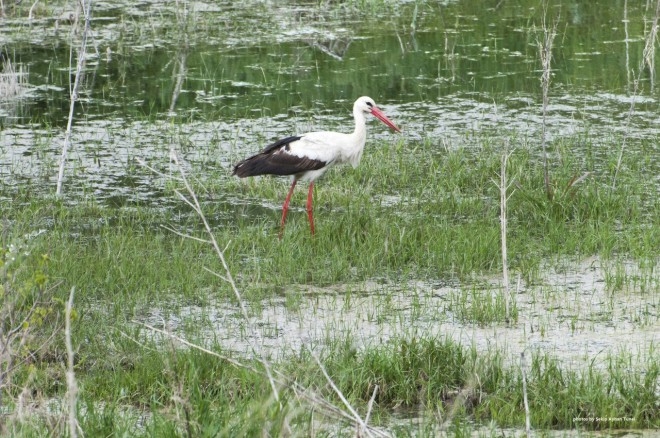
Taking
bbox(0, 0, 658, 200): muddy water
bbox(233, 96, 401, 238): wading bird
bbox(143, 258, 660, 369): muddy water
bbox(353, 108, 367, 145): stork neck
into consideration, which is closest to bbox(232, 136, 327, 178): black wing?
bbox(233, 96, 401, 238): wading bird

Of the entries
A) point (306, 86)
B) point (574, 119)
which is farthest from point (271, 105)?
point (574, 119)

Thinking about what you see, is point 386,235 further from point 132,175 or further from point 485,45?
point 485,45

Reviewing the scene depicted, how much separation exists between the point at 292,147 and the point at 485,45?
6112 millimetres

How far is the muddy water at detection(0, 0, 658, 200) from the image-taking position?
9.55 meters

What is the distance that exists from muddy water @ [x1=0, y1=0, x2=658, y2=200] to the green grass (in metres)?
0.76

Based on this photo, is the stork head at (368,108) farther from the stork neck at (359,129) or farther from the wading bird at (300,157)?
the wading bird at (300,157)

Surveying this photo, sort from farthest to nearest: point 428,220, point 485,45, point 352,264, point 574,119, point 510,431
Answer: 1. point 485,45
2. point 574,119
3. point 428,220
4. point 352,264
5. point 510,431

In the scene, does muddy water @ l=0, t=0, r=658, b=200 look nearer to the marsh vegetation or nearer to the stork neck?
the marsh vegetation

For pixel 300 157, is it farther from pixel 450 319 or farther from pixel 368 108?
pixel 450 319

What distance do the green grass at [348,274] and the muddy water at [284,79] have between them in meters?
0.76

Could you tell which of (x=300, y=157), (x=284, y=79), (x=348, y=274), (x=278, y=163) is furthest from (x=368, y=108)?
(x=284, y=79)

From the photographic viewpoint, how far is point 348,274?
662 centimetres

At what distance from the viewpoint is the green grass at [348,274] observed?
176 inches

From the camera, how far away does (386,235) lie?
23.2 feet
